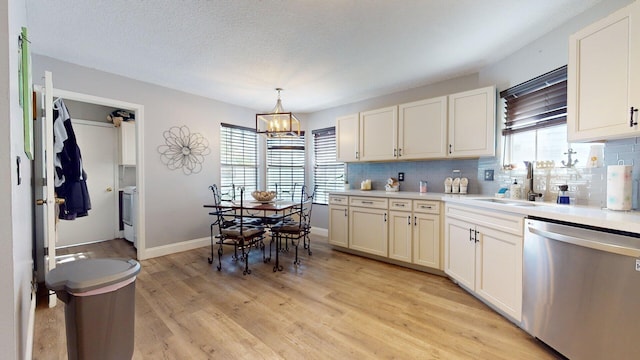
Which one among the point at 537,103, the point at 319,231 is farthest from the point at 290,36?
the point at 319,231

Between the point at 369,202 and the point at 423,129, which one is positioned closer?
the point at 423,129

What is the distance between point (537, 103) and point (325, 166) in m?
3.30

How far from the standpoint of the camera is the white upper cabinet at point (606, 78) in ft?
5.02

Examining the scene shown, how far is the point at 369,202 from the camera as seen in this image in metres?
3.62

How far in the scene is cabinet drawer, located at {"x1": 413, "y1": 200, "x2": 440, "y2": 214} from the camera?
301cm

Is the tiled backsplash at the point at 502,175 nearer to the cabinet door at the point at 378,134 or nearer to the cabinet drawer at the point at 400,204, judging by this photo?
the cabinet door at the point at 378,134

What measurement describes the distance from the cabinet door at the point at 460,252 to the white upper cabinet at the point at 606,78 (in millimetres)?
1163

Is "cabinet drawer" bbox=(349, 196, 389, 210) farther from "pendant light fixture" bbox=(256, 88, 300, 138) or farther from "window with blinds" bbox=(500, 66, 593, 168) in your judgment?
"window with blinds" bbox=(500, 66, 593, 168)

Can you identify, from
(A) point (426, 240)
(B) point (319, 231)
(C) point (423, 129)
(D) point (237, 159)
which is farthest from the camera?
(B) point (319, 231)

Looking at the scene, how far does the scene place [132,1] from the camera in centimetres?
191

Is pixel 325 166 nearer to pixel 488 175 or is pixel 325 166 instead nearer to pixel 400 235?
pixel 400 235

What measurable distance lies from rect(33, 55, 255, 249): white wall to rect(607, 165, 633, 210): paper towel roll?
4.66m

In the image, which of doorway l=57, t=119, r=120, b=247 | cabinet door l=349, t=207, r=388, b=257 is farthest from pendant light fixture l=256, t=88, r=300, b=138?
doorway l=57, t=119, r=120, b=247

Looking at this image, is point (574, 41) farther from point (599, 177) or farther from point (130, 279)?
point (130, 279)
